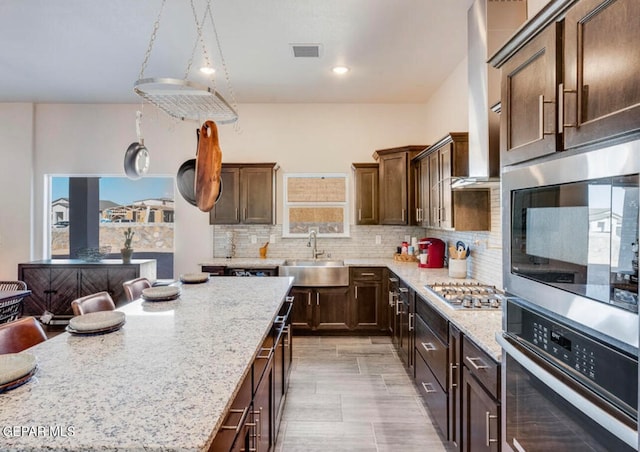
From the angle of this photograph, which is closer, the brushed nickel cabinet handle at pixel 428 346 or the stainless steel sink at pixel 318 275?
the brushed nickel cabinet handle at pixel 428 346

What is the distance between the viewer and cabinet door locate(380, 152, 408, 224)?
451cm

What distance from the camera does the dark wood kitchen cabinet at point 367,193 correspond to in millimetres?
4867

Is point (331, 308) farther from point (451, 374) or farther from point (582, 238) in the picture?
point (582, 238)

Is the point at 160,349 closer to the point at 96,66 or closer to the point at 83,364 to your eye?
the point at 83,364

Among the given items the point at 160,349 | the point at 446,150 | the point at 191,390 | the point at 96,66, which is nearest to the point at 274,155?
the point at 96,66

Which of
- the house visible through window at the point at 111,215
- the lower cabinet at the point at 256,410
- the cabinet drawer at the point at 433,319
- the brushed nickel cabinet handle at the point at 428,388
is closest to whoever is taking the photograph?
the lower cabinet at the point at 256,410

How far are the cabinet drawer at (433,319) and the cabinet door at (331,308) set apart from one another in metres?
1.61

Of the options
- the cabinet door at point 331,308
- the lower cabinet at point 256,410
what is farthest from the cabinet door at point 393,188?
the lower cabinet at point 256,410

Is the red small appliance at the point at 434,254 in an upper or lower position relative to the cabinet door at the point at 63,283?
upper

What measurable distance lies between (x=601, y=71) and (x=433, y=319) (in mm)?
1871

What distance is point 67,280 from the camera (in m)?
4.62

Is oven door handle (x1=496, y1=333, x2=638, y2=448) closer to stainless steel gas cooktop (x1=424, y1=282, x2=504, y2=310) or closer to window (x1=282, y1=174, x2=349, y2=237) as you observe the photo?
stainless steel gas cooktop (x1=424, y1=282, x2=504, y2=310)

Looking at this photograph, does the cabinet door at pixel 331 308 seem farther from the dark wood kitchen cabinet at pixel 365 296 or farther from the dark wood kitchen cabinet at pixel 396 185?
the dark wood kitchen cabinet at pixel 396 185

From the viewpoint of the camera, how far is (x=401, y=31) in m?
3.13
